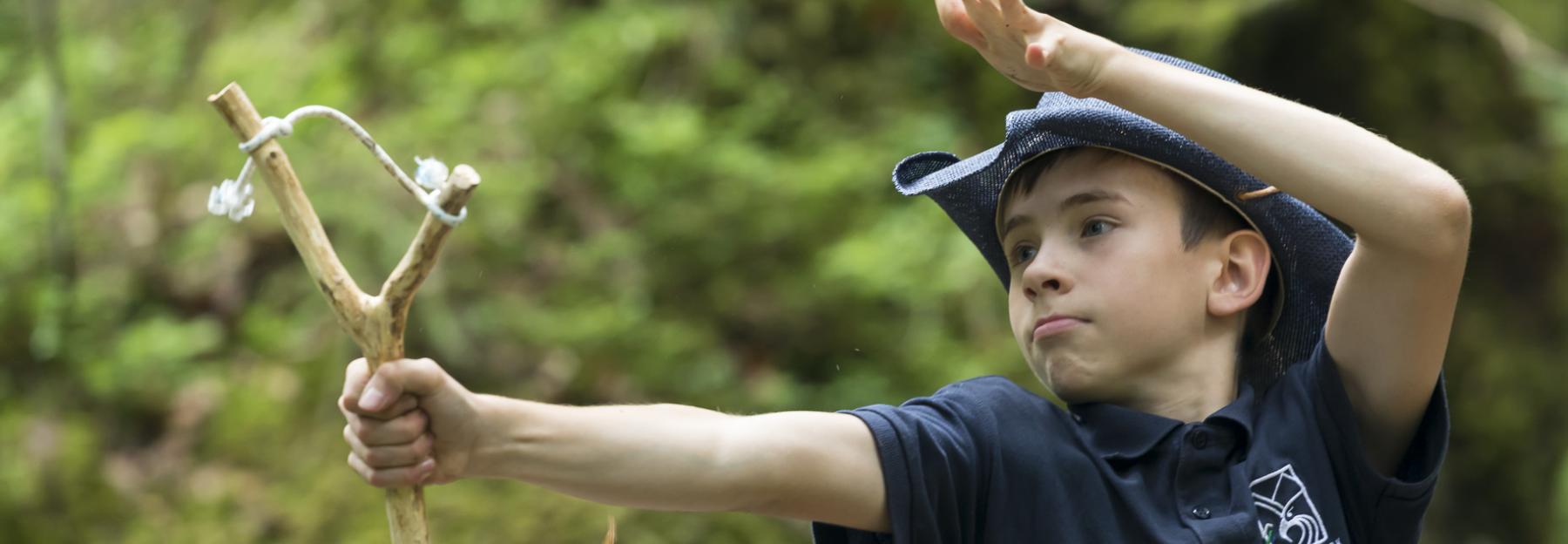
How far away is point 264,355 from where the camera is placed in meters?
3.51

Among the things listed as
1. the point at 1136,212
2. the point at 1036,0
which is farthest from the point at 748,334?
the point at 1136,212

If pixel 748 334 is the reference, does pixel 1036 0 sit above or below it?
above

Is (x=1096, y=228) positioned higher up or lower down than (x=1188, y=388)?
higher up

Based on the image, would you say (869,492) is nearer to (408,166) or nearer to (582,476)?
(582,476)

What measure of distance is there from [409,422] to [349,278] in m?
0.12

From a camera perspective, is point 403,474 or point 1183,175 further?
point 1183,175

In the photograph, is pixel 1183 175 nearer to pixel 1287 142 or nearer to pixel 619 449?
pixel 1287 142

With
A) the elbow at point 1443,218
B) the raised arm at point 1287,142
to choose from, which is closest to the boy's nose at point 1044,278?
the raised arm at point 1287,142

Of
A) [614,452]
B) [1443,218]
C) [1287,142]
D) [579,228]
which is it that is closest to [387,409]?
[614,452]

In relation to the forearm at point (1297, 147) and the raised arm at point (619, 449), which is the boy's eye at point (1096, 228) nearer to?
the forearm at point (1297, 147)

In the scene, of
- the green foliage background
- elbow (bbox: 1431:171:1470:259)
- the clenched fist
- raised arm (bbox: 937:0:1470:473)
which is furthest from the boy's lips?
the green foliage background

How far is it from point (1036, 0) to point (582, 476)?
11.1 ft

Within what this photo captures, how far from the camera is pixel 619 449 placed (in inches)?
48.2

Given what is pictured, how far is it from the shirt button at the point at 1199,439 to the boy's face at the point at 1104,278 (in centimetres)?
7
